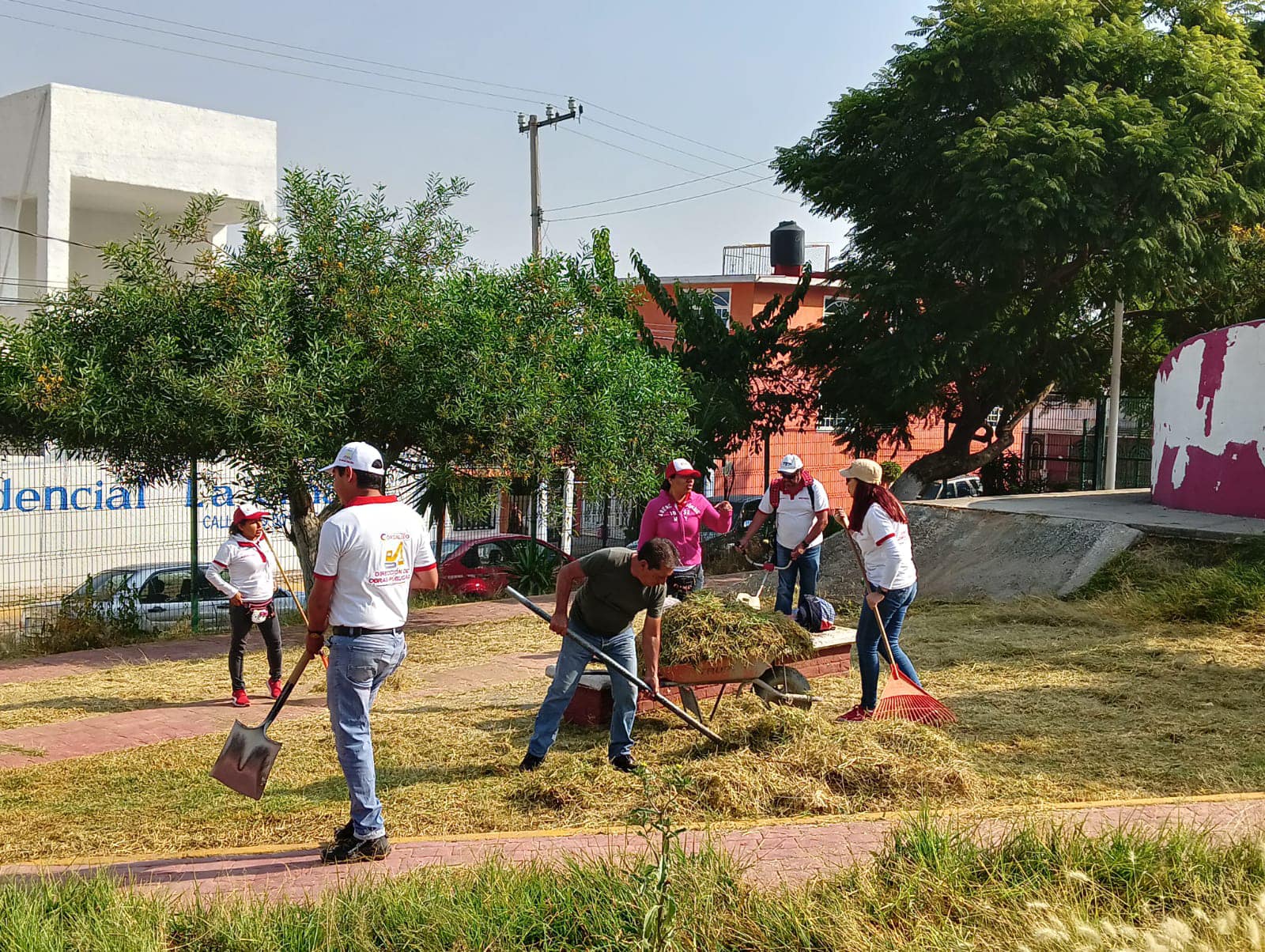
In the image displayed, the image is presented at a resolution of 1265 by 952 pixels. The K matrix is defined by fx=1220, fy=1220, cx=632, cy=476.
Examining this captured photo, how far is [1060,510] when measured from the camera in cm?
1541

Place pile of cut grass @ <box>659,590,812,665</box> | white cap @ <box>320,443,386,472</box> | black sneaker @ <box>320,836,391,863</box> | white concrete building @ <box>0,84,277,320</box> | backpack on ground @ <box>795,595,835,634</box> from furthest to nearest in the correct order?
white concrete building @ <box>0,84,277,320</box>, backpack on ground @ <box>795,595,835,634</box>, pile of cut grass @ <box>659,590,812,665</box>, white cap @ <box>320,443,386,472</box>, black sneaker @ <box>320,836,391,863</box>

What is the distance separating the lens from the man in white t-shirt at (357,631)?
5246 mm

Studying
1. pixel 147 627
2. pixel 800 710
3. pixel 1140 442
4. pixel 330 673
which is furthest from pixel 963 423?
pixel 330 673

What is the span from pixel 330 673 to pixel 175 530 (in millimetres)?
10708

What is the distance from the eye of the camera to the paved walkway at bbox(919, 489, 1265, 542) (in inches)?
509

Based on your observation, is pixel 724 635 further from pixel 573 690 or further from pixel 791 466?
pixel 791 466

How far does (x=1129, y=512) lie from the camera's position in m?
14.9

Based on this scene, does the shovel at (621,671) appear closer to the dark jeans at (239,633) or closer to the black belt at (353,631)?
the black belt at (353,631)

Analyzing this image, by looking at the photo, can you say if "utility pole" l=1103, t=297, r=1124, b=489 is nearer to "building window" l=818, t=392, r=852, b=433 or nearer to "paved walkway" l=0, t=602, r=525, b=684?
"building window" l=818, t=392, r=852, b=433

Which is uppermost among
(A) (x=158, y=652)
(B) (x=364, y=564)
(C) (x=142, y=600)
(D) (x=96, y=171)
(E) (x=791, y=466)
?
(D) (x=96, y=171)

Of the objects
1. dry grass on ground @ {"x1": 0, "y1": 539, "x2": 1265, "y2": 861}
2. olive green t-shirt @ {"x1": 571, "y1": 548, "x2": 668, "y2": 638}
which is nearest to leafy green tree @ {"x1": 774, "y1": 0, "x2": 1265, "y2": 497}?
dry grass on ground @ {"x1": 0, "y1": 539, "x2": 1265, "y2": 861}

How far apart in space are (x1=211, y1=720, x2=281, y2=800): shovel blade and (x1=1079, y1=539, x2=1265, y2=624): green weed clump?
8.48m

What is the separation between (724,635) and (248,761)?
294 centimetres

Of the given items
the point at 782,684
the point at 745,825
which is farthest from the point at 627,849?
the point at 782,684
